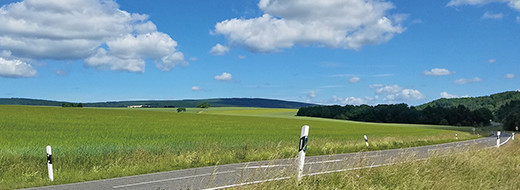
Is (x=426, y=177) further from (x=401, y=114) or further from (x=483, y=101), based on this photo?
(x=483, y=101)

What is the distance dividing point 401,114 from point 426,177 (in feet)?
351

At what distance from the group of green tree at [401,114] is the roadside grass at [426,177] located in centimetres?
9665

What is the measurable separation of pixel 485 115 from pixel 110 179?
12706 cm

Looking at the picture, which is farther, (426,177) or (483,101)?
(483,101)

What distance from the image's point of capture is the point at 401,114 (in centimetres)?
11150

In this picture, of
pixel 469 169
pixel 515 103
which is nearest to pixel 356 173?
pixel 469 169

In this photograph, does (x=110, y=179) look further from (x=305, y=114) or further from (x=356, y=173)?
(x=305, y=114)

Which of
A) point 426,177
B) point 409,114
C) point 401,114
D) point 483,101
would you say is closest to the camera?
point 426,177

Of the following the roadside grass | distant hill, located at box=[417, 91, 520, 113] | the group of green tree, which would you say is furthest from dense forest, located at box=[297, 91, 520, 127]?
the roadside grass

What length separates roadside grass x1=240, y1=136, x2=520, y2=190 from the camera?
7972mm

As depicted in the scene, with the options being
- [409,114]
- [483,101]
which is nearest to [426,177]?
[409,114]

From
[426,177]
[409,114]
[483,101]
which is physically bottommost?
[409,114]

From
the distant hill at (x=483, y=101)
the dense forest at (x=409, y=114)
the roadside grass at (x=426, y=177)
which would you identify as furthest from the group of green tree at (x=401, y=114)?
the roadside grass at (x=426, y=177)

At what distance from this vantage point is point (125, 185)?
10641mm
